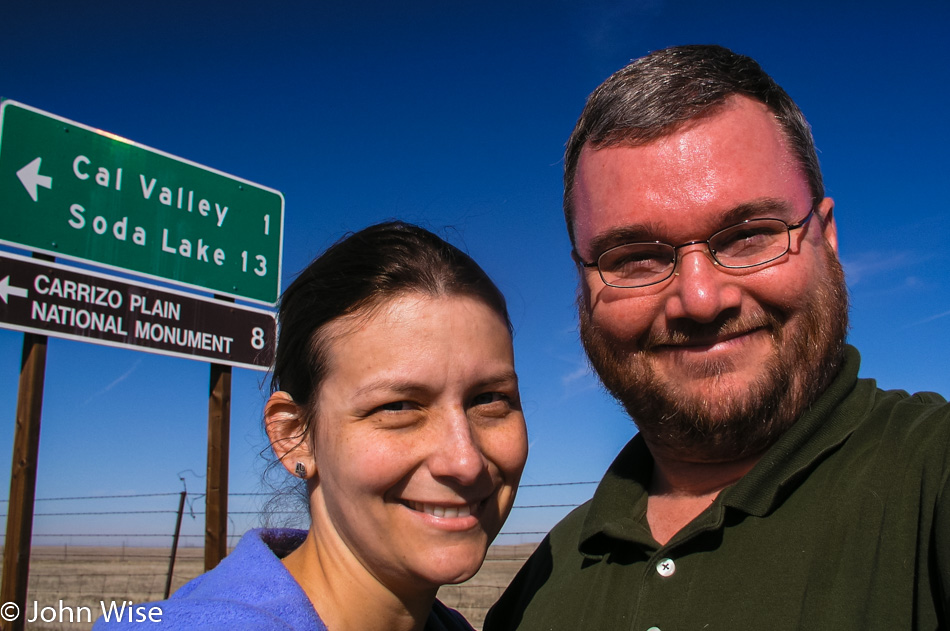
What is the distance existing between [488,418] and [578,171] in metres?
0.87

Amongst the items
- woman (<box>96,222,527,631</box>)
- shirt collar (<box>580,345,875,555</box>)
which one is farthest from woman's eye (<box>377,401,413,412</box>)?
shirt collar (<box>580,345,875,555</box>)

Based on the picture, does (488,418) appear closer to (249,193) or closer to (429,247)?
(429,247)

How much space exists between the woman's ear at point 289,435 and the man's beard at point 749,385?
0.92 metres

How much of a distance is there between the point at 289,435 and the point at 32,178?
2993 mm

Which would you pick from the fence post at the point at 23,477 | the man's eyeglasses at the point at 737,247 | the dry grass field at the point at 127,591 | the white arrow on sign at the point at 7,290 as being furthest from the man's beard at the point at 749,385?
the dry grass field at the point at 127,591

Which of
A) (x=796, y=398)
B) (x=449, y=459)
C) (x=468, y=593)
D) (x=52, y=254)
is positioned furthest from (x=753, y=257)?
(x=468, y=593)

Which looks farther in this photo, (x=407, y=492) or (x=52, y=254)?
(x=52, y=254)

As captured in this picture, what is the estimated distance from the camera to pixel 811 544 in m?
1.48

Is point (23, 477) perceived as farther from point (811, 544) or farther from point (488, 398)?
point (811, 544)

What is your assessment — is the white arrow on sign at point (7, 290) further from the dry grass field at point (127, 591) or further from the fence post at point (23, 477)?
the dry grass field at point (127, 591)

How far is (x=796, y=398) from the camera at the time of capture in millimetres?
1761

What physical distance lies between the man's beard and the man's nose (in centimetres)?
4

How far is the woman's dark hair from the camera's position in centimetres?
179

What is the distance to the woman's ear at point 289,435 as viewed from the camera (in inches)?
71.8
